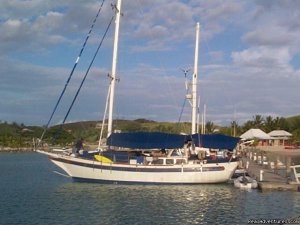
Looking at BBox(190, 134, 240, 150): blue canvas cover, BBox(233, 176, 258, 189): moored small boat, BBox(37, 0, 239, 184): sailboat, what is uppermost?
BBox(190, 134, 240, 150): blue canvas cover

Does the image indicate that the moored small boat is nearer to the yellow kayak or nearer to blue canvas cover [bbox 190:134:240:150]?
blue canvas cover [bbox 190:134:240:150]

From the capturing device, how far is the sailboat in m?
41.2

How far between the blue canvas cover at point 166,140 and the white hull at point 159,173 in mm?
1775

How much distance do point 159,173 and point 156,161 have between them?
1.20 meters

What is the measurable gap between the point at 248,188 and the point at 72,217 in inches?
689

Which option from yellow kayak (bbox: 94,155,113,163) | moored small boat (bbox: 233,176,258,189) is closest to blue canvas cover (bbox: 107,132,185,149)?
yellow kayak (bbox: 94,155,113,163)

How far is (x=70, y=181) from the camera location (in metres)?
45.2

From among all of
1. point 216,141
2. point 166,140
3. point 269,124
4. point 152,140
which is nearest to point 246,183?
point 216,141

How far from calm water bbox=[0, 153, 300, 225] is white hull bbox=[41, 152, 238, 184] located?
936 millimetres

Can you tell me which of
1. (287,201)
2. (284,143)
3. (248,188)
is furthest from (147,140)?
(284,143)

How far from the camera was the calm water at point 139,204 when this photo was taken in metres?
26.4

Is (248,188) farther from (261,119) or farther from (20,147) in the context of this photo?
(20,147)

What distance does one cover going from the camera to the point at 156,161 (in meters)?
41.8

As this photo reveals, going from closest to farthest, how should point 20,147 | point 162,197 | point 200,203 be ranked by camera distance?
point 200,203, point 162,197, point 20,147
